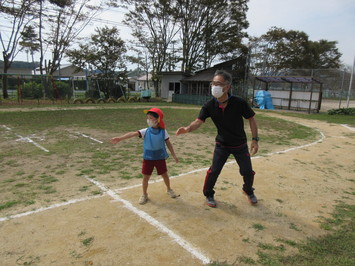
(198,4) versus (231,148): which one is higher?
(198,4)

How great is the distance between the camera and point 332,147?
321 inches

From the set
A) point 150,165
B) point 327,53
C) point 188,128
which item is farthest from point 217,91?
point 327,53

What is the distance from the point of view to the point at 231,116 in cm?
355

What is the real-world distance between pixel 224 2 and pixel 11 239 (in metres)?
35.9

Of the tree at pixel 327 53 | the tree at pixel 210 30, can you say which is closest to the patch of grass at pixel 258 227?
the tree at pixel 210 30

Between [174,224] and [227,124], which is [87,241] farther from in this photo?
[227,124]

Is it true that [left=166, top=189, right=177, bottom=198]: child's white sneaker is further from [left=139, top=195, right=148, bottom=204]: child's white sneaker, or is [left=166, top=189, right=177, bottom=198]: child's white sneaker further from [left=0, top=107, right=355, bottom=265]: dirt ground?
[left=139, top=195, right=148, bottom=204]: child's white sneaker

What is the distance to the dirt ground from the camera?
2.66 meters

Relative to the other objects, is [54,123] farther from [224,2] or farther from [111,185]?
[224,2]

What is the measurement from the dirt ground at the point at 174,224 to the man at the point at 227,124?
Answer: 0.52 meters

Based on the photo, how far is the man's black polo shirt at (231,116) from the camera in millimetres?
3535

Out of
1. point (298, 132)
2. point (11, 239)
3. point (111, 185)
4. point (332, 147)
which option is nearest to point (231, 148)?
point (111, 185)

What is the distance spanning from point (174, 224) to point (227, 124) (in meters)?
1.52

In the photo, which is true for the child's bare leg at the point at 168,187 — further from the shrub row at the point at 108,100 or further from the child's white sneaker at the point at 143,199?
the shrub row at the point at 108,100
